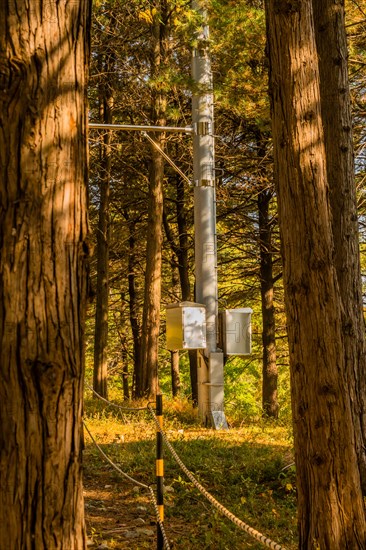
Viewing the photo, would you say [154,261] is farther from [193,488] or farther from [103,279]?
[193,488]

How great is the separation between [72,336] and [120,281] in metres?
22.9

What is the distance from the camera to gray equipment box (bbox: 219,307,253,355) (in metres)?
13.3

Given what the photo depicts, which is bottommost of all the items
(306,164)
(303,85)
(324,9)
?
(306,164)

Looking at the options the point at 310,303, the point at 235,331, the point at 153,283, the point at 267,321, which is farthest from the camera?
the point at 267,321

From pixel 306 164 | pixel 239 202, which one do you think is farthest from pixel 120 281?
pixel 306 164

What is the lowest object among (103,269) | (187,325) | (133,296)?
(187,325)

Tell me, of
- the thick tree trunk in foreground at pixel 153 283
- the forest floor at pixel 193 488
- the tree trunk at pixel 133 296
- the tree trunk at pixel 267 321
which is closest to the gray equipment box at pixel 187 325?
the forest floor at pixel 193 488

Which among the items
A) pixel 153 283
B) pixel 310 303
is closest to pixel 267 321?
pixel 153 283

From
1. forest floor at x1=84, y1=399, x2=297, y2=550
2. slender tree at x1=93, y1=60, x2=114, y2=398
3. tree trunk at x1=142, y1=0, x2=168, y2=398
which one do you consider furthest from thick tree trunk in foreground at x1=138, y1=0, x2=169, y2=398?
forest floor at x1=84, y1=399, x2=297, y2=550

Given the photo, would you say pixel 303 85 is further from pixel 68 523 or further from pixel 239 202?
pixel 239 202

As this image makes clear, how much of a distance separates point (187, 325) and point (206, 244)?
1.55 m

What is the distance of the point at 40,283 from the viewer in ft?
9.92

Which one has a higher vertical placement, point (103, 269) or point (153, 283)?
point (103, 269)

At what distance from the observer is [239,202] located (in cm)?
1994
